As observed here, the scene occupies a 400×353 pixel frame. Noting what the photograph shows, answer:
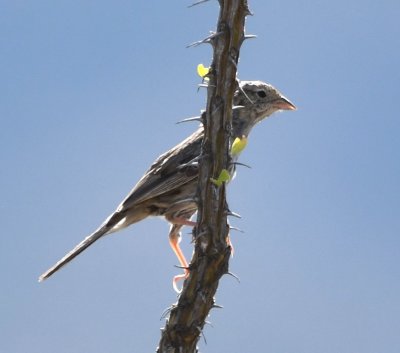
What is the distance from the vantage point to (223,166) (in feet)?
14.6

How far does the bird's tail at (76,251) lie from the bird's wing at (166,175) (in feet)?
0.92

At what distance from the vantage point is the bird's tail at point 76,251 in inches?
282

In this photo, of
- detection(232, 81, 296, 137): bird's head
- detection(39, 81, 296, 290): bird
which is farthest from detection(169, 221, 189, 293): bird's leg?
detection(232, 81, 296, 137): bird's head

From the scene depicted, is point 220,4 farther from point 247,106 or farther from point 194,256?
point 247,106

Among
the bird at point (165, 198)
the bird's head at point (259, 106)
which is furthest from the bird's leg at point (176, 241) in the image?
the bird's head at point (259, 106)

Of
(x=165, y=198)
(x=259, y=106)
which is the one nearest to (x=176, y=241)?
(x=165, y=198)

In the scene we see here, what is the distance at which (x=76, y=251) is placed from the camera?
719 centimetres

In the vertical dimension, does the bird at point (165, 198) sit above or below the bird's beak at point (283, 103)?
below

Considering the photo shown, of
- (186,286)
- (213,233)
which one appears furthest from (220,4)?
(186,286)

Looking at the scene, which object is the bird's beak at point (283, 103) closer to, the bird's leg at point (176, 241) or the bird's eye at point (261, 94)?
the bird's eye at point (261, 94)

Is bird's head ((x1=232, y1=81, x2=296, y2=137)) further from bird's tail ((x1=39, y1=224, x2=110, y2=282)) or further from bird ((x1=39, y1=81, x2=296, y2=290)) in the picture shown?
bird's tail ((x1=39, y1=224, x2=110, y2=282))

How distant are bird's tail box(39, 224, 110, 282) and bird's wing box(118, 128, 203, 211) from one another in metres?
0.28

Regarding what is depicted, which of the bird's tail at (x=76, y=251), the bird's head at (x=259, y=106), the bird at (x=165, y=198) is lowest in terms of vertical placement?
the bird's tail at (x=76, y=251)

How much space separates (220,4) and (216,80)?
1.24 ft
